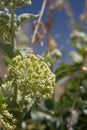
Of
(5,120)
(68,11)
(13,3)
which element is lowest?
(5,120)

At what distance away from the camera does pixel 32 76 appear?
1177 mm

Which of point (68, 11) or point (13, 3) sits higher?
point (68, 11)

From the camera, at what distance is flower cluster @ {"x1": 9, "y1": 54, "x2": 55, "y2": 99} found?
1175mm

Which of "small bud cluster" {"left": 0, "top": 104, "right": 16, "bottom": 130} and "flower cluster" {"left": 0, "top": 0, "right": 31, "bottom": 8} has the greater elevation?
"flower cluster" {"left": 0, "top": 0, "right": 31, "bottom": 8}

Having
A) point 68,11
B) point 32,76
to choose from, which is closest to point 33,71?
point 32,76

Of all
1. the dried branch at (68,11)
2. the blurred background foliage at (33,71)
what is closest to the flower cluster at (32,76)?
the blurred background foliage at (33,71)

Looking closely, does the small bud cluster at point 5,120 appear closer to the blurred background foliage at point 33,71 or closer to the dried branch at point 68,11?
the blurred background foliage at point 33,71

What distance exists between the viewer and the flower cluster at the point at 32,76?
46.3 inches

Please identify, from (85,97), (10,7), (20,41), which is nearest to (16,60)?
(10,7)

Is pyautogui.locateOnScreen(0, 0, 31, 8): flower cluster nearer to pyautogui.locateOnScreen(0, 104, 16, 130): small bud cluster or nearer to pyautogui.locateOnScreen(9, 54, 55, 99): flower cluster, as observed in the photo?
pyautogui.locateOnScreen(9, 54, 55, 99): flower cluster

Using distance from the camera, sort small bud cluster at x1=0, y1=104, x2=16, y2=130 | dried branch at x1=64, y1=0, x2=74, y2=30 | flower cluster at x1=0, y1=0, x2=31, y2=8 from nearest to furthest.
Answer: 1. small bud cluster at x1=0, y1=104, x2=16, y2=130
2. flower cluster at x1=0, y1=0, x2=31, y2=8
3. dried branch at x1=64, y1=0, x2=74, y2=30

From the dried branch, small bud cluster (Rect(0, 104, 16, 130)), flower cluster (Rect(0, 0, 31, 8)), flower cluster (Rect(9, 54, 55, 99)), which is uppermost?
the dried branch

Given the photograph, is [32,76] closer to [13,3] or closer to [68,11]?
[13,3]

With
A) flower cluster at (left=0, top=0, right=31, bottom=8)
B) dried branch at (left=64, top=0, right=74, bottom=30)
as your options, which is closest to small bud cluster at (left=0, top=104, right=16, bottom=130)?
flower cluster at (left=0, top=0, right=31, bottom=8)
